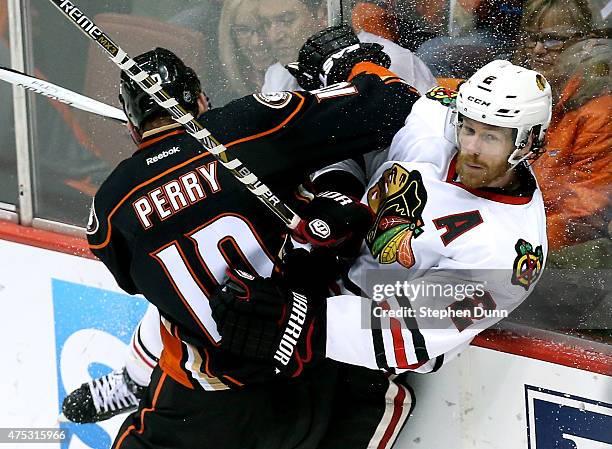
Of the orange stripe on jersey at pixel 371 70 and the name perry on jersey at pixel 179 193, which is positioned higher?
the orange stripe on jersey at pixel 371 70

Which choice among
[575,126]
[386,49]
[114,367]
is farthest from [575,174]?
[114,367]

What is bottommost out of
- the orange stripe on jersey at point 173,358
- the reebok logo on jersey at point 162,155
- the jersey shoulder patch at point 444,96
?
the orange stripe on jersey at point 173,358

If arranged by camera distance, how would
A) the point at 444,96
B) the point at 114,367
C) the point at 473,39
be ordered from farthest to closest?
the point at 114,367 → the point at 473,39 → the point at 444,96

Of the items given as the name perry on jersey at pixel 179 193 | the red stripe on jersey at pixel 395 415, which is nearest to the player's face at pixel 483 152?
the name perry on jersey at pixel 179 193

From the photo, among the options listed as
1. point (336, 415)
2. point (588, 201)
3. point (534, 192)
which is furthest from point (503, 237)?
point (336, 415)

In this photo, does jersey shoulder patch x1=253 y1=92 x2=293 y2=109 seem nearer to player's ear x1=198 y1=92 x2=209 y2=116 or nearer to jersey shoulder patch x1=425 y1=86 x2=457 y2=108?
player's ear x1=198 y1=92 x2=209 y2=116

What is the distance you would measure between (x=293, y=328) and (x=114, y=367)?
1183 mm

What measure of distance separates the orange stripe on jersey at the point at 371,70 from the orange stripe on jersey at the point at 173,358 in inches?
26.2

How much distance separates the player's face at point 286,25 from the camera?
8.27 ft

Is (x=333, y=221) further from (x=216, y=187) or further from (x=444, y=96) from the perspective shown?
(x=444, y=96)

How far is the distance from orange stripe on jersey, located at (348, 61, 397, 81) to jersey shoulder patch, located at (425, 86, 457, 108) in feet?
0.28

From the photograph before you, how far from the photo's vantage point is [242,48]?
2.64 metres

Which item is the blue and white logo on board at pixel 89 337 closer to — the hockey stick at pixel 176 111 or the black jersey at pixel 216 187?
the black jersey at pixel 216 187

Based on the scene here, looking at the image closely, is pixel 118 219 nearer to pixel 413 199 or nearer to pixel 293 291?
Result: pixel 293 291
